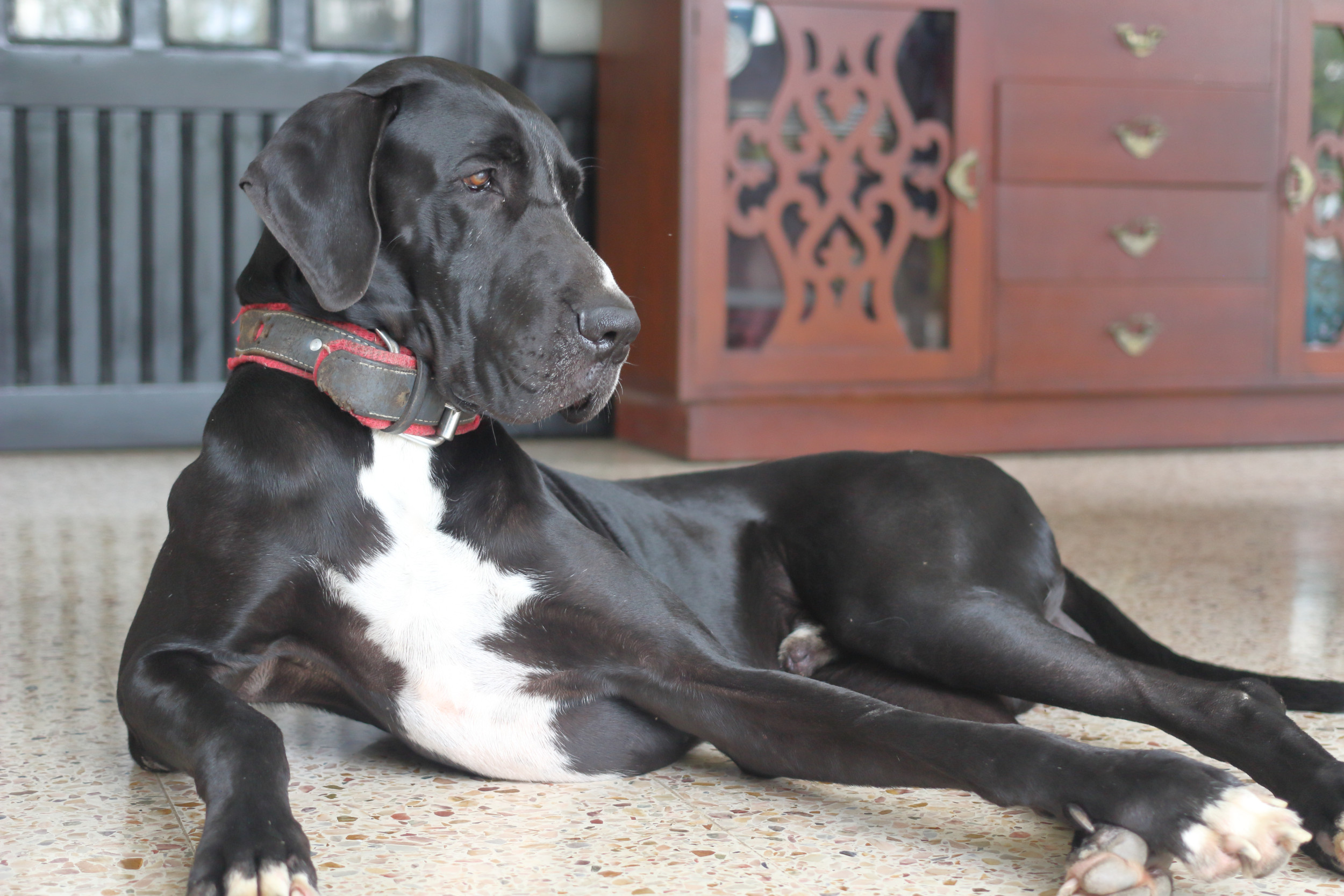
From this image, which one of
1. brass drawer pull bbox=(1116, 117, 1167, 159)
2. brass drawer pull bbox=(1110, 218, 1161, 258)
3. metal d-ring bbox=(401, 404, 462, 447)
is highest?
brass drawer pull bbox=(1116, 117, 1167, 159)

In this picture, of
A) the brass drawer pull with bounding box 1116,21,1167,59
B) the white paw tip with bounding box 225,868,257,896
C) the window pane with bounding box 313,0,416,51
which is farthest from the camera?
the window pane with bounding box 313,0,416,51

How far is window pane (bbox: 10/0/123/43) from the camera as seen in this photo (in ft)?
12.1

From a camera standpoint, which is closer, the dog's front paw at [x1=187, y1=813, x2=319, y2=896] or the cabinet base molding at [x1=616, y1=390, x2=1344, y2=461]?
the dog's front paw at [x1=187, y1=813, x2=319, y2=896]

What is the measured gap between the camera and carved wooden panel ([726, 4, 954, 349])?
3.47 metres

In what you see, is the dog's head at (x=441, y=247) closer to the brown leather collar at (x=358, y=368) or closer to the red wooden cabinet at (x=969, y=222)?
the brown leather collar at (x=358, y=368)

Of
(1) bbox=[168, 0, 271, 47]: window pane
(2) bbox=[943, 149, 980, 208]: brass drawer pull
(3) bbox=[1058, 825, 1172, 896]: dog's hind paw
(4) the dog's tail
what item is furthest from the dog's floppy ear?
(1) bbox=[168, 0, 271, 47]: window pane

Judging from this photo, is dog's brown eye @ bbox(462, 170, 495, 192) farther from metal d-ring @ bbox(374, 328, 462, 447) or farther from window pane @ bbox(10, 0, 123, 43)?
window pane @ bbox(10, 0, 123, 43)

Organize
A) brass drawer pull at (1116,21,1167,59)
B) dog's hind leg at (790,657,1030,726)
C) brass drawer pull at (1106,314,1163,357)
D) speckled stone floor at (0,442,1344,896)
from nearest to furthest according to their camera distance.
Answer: speckled stone floor at (0,442,1344,896)
dog's hind leg at (790,657,1030,726)
brass drawer pull at (1116,21,1167,59)
brass drawer pull at (1106,314,1163,357)

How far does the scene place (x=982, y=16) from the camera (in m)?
3.55

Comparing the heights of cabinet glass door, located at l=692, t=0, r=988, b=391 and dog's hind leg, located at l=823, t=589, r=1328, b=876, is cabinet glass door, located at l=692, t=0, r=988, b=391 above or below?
above

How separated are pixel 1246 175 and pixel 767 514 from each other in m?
2.91

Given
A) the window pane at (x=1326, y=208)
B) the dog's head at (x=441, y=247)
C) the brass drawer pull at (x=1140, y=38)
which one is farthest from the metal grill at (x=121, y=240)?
the window pane at (x=1326, y=208)

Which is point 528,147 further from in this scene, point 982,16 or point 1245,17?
point 1245,17

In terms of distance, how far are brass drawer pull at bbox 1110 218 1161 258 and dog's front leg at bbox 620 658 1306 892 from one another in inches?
117
